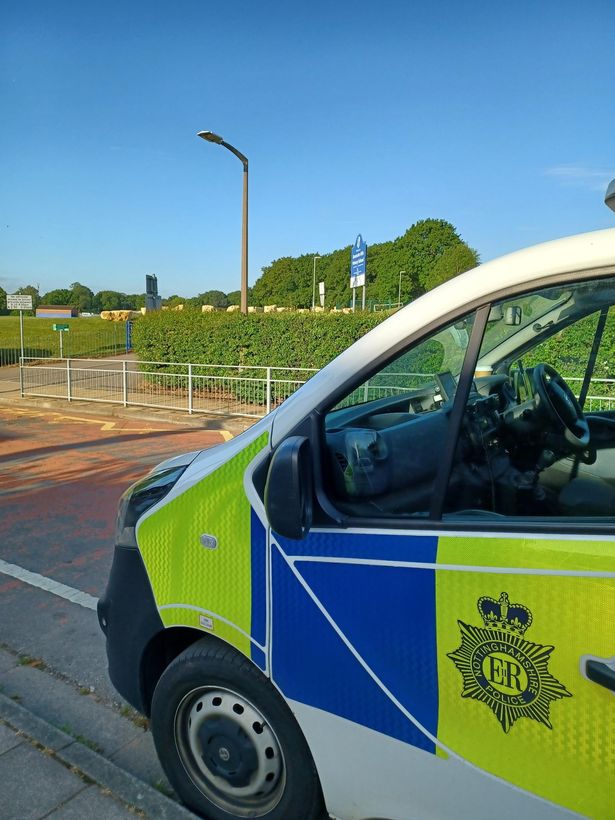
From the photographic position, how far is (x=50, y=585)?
429 cm

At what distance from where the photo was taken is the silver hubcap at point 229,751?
1.90 m

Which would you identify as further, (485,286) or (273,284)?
(273,284)

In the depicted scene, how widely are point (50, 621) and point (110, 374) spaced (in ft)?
40.6

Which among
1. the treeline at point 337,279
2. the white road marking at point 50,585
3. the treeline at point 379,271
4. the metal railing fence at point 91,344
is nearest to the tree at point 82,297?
the treeline at point 337,279

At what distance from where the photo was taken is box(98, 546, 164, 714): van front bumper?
7.03ft

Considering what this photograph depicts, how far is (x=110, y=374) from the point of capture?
1538 cm

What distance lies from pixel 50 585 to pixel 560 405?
150 inches

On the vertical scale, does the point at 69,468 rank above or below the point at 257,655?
below

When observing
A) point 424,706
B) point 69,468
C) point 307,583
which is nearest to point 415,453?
point 307,583

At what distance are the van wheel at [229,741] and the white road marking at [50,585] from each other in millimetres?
2117

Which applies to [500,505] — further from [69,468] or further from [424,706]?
[69,468]

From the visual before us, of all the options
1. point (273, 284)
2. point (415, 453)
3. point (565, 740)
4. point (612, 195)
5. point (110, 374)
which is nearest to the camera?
point (565, 740)

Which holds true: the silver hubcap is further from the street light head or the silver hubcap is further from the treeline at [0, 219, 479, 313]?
the treeline at [0, 219, 479, 313]

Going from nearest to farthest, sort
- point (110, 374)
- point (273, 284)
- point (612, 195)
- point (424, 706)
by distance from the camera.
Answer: point (424, 706), point (612, 195), point (110, 374), point (273, 284)
